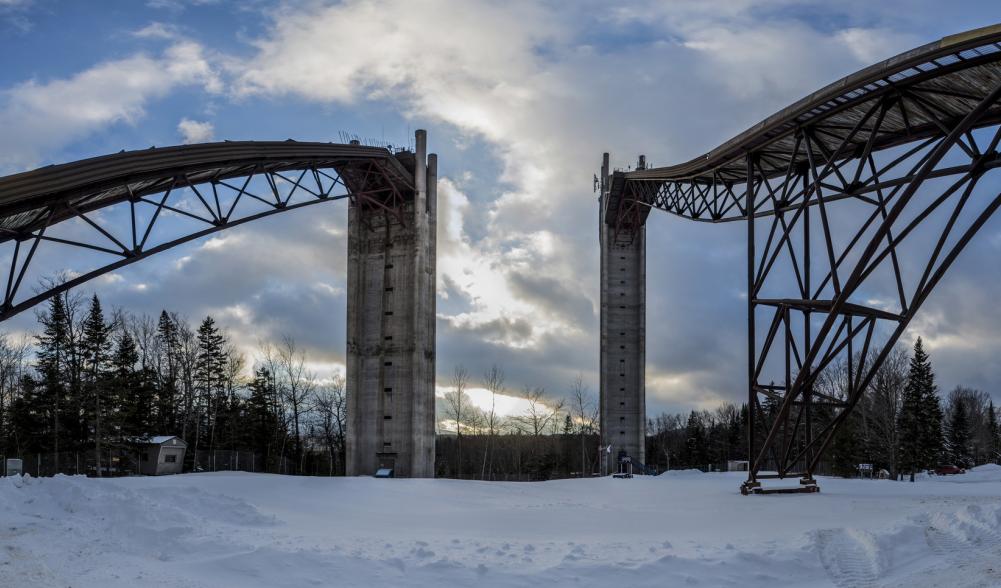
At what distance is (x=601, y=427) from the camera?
52.8 meters

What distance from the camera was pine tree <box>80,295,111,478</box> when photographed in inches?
1813

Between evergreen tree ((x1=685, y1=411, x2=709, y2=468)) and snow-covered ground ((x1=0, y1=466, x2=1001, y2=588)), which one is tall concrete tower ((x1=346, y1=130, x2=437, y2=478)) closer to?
snow-covered ground ((x1=0, y1=466, x2=1001, y2=588))

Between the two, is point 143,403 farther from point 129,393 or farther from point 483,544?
point 483,544

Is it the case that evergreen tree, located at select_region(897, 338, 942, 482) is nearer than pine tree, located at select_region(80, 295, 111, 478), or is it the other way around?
pine tree, located at select_region(80, 295, 111, 478)

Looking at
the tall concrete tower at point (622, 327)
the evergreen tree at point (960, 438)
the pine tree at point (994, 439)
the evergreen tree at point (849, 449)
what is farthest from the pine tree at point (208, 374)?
the pine tree at point (994, 439)

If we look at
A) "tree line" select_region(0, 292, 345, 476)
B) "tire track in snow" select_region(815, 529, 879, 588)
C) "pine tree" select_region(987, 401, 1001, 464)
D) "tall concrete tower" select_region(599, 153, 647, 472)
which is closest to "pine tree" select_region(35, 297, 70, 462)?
"tree line" select_region(0, 292, 345, 476)

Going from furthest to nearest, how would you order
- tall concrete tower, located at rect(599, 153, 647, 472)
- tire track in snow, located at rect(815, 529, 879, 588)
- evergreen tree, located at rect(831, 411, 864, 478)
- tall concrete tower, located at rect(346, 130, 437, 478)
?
evergreen tree, located at rect(831, 411, 864, 478) < tall concrete tower, located at rect(599, 153, 647, 472) < tall concrete tower, located at rect(346, 130, 437, 478) < tire track in snow, located at rect(815, 529, 879, 588)

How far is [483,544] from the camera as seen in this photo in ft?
51.9

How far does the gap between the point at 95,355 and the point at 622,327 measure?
33221mm

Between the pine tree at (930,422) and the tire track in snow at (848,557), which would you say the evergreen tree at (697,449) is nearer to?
the pine tree at (930,422)

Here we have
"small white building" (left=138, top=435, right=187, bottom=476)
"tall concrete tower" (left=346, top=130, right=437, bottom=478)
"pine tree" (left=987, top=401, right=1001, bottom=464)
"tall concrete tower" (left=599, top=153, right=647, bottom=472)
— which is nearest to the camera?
"tall concrete tower" (left=346, top=130, right=437, bottom=478)

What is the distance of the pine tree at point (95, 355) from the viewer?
46.0m

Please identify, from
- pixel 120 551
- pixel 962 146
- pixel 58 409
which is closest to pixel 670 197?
Result: pixel 962 146

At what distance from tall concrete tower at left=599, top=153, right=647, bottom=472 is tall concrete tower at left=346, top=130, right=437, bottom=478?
15680 mm
